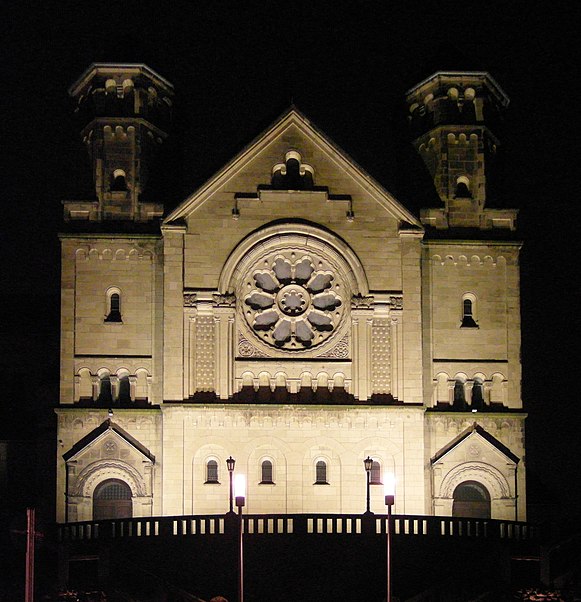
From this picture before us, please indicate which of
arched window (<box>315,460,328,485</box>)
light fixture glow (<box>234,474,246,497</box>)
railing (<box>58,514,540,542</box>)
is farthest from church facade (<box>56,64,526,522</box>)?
railing (<box>58,514,540,542</box>)

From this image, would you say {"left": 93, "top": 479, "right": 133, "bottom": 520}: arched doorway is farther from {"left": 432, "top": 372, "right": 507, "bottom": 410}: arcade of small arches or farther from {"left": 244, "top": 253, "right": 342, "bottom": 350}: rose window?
{"left": 432, "top": 372, "right": 507, "bottom": 410}: arcade of small arches

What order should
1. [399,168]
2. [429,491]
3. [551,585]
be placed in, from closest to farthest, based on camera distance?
[551,585], [429,491], [399,168]

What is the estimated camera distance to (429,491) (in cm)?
5616

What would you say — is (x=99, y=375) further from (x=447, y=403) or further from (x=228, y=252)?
(x=447, y=403)

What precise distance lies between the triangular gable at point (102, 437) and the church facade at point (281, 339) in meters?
0.08

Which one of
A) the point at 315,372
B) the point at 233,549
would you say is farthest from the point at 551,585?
the point at 315,372

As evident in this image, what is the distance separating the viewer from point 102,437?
2192 inches

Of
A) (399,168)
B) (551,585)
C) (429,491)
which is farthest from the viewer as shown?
(399,168)

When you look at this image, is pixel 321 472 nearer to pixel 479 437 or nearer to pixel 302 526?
pixel 479 437

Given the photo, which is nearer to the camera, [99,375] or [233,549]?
[233,549]

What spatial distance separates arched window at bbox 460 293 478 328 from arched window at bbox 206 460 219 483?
10.3 metres

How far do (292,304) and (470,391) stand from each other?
23.5 feet

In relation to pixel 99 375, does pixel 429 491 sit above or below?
below

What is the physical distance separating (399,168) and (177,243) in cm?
1232
